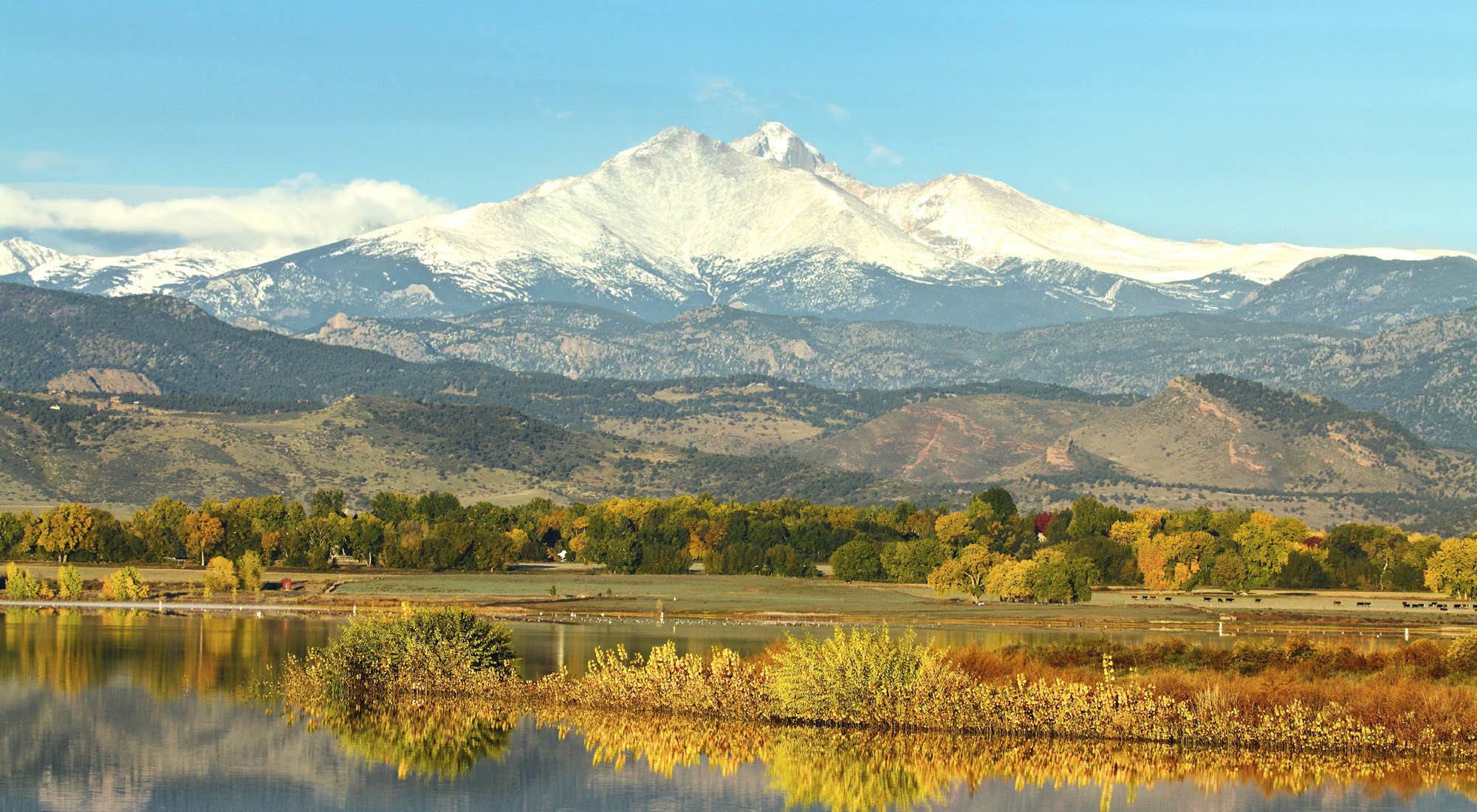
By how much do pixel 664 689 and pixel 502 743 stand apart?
8.62m

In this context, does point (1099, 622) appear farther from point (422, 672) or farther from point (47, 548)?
point (47, 548)

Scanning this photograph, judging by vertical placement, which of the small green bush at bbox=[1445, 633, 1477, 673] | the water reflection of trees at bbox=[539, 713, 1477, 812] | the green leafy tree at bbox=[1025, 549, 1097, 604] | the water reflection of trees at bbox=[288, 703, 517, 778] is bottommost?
the water reflection of trees at bbox=[539, 713, 1477, 812]

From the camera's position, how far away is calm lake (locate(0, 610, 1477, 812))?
61.9 m

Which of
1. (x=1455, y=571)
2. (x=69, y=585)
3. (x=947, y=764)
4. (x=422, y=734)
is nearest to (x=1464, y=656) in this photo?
(x=947, y=764)

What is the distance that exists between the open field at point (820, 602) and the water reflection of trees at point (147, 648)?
803 inches

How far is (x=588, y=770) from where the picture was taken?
6662cm

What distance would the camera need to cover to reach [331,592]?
557ft

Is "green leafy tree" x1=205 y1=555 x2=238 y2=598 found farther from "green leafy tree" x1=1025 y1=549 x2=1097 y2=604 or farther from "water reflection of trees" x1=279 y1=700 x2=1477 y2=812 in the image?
"water reflection of trees" x1=279 y1=700 x2=1477 y2=812

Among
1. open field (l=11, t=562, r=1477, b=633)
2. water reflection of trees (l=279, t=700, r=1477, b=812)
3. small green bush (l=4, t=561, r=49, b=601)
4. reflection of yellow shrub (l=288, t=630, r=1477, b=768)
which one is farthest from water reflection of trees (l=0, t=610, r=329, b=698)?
reflection of yellow shrub (l=288, t=630, r=1477, b=768)

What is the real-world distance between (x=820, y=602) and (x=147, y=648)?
232ft

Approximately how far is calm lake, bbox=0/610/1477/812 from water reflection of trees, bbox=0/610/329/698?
789 centimetres

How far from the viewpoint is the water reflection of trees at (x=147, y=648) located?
9256cm

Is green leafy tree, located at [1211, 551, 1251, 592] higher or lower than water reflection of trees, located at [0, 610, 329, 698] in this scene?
higher

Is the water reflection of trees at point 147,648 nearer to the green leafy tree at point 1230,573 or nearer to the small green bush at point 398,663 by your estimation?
the small green bush at point 398,663
